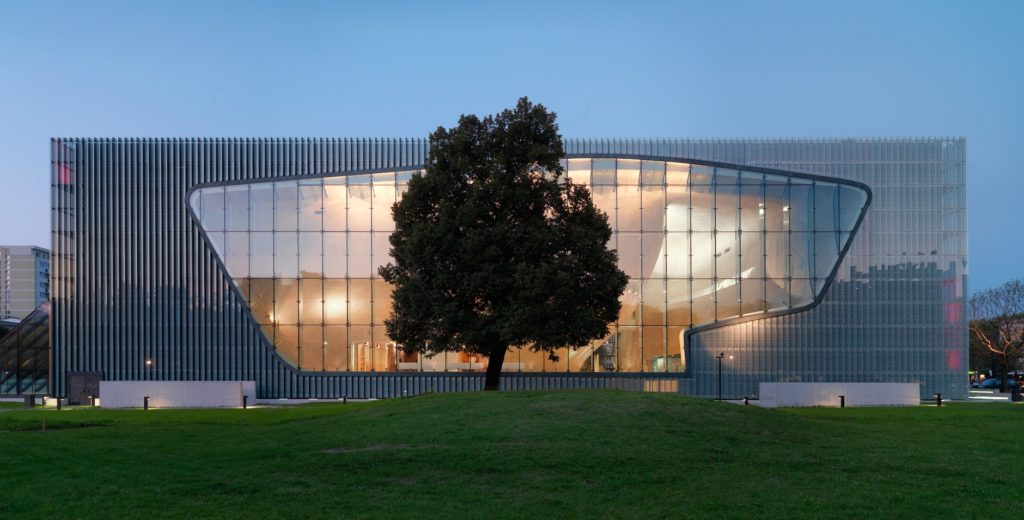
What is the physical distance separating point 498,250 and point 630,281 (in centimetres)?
1693

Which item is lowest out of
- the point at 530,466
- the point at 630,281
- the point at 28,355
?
the point at 28,355

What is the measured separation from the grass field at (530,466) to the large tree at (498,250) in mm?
7897

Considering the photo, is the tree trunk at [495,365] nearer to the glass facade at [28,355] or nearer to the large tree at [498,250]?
the large tree at [498,250]

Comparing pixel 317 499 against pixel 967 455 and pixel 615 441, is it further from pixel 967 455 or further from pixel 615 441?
pixel 967 455

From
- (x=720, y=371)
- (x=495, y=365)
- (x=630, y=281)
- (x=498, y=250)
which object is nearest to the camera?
(x=498, y=250)

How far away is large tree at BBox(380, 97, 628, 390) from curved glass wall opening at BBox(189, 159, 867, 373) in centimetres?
1351

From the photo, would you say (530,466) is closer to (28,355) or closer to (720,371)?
(720,371)

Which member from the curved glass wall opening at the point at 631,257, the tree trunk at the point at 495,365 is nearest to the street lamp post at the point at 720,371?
the curved glass wall opening at the point at 631,257

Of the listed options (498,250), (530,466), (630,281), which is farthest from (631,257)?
(530,466)

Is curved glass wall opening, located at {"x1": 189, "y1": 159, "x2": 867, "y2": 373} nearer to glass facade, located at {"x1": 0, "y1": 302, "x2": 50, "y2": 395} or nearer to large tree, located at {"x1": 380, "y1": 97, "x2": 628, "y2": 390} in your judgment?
large tree, located at {"x1": 380, "y1": 97, "x2": 628, "y2": 390}

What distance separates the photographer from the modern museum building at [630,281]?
5103 cm

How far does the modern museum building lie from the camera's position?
2009 inches

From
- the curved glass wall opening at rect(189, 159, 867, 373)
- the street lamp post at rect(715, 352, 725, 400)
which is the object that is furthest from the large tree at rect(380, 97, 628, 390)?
the street lamp post at rect(715, 352, 725, 400)

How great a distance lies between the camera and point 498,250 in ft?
116
